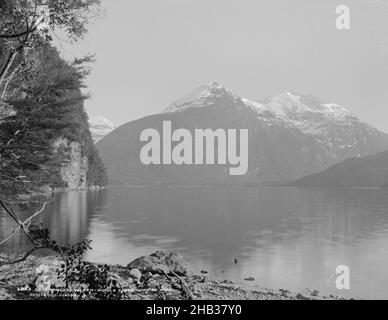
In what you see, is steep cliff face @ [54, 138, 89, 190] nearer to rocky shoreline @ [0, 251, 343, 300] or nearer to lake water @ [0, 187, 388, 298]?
lake water @ [0, 187, 388, 298]

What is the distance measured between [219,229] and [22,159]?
1481 inches

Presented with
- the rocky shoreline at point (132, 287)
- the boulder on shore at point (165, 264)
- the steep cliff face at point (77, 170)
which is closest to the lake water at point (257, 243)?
the boulder on shore at point (165, 264)

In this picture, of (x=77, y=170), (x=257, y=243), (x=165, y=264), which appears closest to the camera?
(x=165, y=264)

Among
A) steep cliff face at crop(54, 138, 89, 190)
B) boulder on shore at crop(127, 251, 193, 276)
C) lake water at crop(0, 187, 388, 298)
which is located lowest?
lake water at crop(0, 187, 388, 298)

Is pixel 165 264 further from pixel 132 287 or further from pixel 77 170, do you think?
pixel 77 170

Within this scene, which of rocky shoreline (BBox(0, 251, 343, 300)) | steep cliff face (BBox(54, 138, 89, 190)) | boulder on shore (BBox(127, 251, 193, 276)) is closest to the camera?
rocky shoreline (BBox(0, 251, 343, 300))

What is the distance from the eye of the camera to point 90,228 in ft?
179

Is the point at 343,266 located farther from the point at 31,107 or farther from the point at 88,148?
the point at 88,148

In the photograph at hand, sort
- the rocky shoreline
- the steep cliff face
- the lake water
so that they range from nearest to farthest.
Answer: the rocky shoreline → the lake water → the steep cliff face

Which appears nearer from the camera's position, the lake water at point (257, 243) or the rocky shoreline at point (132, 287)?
the rocky shoreline at point (132, 287)

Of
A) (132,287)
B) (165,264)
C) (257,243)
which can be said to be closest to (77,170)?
(257,243)

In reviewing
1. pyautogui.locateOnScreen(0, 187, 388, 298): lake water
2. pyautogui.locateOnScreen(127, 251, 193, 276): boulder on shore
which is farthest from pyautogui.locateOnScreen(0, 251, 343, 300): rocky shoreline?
pyautogui.locateOnScreen(0, 187, 388, 298): lake water

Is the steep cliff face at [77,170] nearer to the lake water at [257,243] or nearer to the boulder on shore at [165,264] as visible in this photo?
the lake water at [257,243]

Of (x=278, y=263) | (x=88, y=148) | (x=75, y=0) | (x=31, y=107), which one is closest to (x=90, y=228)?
(x=278, y=263)
